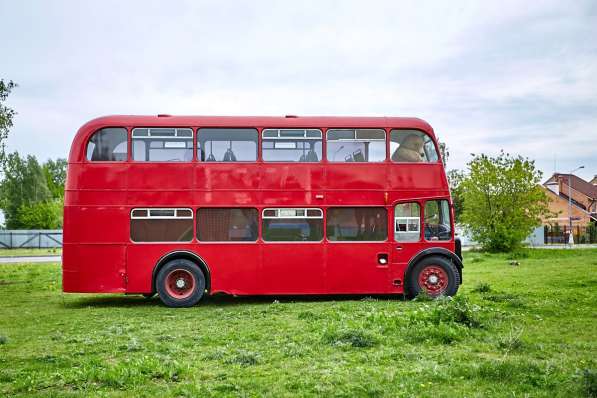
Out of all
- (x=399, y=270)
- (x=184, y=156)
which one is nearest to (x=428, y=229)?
(x=399, y=270)

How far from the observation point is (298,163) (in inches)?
615

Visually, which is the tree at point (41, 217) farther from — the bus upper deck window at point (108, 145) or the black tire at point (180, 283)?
the black tire at point (180, 283)

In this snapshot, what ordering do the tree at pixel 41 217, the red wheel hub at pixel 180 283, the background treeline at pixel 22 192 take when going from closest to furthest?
the red wheel hub at pixel 180 283, the tree at pixel 41 217, the background treeline at pixel 22 192

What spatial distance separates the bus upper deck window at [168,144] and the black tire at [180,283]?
2.41 meters

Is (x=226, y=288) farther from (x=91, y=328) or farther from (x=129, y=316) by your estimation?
(x=91, y=328)

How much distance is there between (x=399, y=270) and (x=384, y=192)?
1.87 m

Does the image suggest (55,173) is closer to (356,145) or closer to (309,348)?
(356,145)

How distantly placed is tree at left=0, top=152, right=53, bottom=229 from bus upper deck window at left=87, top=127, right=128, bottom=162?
74287mm

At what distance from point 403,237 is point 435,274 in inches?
45.0

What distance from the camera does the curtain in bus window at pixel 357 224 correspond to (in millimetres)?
15672

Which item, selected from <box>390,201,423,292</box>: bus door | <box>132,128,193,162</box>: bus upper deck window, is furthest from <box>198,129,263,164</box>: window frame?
<box>390,201,423,292</box>: bus door

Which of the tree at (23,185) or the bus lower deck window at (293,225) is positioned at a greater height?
the tree at (23,185)

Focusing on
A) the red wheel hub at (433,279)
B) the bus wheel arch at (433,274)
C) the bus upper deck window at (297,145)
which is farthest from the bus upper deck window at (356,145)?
the red wheel hub at (433,279)

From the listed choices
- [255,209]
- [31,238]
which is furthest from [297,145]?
[31,238]
